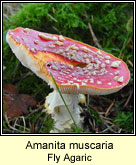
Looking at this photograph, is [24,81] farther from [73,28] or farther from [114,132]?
[114,132]

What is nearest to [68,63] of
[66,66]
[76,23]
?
[66,66]

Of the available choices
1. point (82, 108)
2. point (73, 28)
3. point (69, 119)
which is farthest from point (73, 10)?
point (69, 119)

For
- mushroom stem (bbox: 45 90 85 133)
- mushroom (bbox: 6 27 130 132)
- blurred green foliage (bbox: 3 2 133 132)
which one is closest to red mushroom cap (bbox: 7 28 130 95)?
mushroom (bbox: 6 27 130 132)

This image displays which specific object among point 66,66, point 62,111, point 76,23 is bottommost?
point 62,111

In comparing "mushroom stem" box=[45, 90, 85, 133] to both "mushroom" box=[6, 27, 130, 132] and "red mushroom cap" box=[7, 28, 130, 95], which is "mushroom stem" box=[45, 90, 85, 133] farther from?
"red mushroom cap" box=[7, 28, 130, 95]

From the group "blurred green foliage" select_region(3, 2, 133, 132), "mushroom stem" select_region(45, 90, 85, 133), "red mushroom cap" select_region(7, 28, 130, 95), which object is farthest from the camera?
"blurred green foliage" select_region(3, 2, 133, 132)

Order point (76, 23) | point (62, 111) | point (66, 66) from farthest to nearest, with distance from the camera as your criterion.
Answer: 1. point (76, 23)
2. point (62, 111)
3. point (66, 66)

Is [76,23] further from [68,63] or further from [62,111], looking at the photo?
[62,111]

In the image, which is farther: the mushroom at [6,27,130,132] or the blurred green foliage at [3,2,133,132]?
the blurred green foliage at [3,2,133,132]
